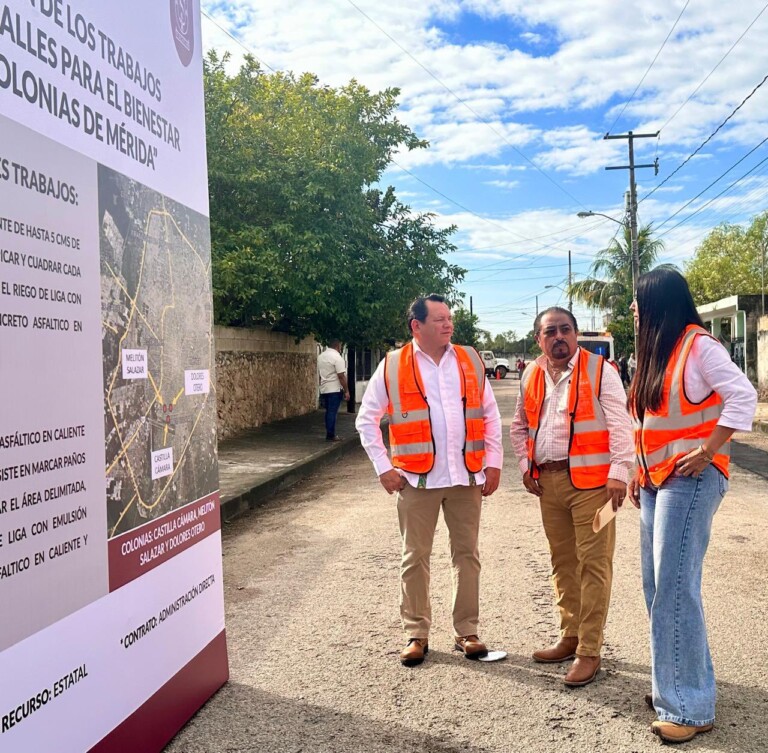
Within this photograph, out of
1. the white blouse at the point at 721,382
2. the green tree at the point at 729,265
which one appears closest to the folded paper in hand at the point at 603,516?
the white blouse at the point at 721,382

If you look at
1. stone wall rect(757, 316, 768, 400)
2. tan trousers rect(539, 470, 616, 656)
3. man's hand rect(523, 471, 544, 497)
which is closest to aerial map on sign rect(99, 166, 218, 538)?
man's hand rect(523, 471, 544, 497)

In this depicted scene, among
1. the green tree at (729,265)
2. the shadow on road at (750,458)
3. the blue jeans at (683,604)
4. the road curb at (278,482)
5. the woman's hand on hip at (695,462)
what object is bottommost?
the shadow on road at (750,458)

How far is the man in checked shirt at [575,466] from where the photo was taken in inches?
163

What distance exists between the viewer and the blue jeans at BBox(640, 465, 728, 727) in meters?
3.52

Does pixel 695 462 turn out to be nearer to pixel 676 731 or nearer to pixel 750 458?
pixel 676 731

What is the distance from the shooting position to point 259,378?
712 inches

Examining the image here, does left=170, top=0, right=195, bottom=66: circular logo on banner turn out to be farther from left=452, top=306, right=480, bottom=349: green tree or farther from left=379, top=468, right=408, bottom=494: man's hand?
left=452, top=306, right=480, bottom=349: green tree

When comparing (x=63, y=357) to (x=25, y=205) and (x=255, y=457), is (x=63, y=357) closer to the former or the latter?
(x=25, y=205)

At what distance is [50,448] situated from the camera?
9.15ft

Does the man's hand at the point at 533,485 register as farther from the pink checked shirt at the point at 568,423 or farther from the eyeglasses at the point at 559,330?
the eyeglasses at the point at 559,330

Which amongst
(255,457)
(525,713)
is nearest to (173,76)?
(525,713)

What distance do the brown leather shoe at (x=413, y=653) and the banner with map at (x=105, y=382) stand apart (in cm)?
91

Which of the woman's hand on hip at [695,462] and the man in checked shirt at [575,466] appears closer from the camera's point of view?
the woman's hand on hip at [695,462]

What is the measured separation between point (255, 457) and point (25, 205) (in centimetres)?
1045
